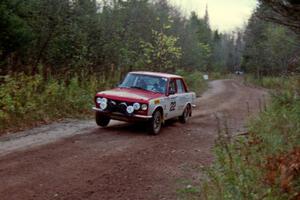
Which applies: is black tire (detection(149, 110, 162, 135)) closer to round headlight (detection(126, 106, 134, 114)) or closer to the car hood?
the car hood

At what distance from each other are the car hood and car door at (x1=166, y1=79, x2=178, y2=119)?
58 centimetres

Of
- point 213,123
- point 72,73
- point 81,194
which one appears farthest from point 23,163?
point 72,73

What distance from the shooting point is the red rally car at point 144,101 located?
11.4 metres

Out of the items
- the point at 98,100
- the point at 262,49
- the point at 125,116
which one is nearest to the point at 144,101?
the point at 125,116

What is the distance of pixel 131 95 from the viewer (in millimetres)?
11617

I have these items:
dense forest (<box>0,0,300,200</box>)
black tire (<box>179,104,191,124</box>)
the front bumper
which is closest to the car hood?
the front bumper

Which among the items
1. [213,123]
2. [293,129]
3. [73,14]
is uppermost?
[73,14]

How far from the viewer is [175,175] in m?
7.79

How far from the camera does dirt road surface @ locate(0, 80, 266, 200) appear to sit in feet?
21.4

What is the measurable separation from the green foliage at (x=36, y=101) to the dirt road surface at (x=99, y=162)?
0.78 meters

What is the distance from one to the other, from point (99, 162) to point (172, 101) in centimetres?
522

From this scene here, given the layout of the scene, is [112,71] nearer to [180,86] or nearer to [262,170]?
[180,86]

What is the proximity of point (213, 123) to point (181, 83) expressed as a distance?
A: 7.03 ft

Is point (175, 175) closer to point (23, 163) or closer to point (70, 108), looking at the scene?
point (23, 163)
